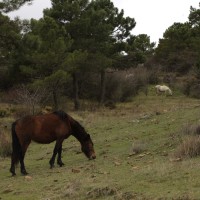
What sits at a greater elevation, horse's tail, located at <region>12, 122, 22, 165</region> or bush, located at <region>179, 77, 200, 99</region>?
bush, located at <region>179, 77, 200, 99</region>

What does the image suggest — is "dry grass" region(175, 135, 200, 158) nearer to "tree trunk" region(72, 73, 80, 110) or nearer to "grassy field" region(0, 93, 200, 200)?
"grassy field" region(0, 93, 200, 200)

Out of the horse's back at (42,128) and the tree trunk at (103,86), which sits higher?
the tree trunk at (103,86)

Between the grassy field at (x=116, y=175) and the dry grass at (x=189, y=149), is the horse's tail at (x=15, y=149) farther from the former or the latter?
the dry grass at (x=189, y=149)

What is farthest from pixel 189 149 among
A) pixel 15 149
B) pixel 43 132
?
pixel 15 149

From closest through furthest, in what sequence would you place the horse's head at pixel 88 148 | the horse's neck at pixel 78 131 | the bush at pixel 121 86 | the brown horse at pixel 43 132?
the brown horse at pixel 43 132 → the horse's head at pixel 88 148 → the horse's neck at pixel 78 131 → the bush at pixel 121 86

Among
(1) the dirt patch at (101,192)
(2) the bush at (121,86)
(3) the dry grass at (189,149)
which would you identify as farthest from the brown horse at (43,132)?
(2) the bush at (121,86)

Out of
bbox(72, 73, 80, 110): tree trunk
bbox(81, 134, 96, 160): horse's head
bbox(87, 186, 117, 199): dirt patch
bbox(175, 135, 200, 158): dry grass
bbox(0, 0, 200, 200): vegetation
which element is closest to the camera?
bbox(87, 186, 117, 199): dirt patch

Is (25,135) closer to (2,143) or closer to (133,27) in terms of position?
(2,143)

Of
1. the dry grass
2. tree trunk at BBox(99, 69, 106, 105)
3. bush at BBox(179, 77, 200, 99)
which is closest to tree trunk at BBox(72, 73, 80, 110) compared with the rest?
tree trunk at BBox(99, 69, 106, 105)

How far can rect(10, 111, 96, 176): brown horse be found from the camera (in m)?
13.2

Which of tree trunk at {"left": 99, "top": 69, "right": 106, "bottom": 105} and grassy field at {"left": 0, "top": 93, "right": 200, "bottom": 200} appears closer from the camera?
grassy field at {"left": 0, "top": 93, "right": 200, "bottom": 200}

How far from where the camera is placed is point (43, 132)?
44.5ft

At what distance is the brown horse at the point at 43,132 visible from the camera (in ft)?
43.4

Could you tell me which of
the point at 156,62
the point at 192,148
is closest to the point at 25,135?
the point at 192,148
